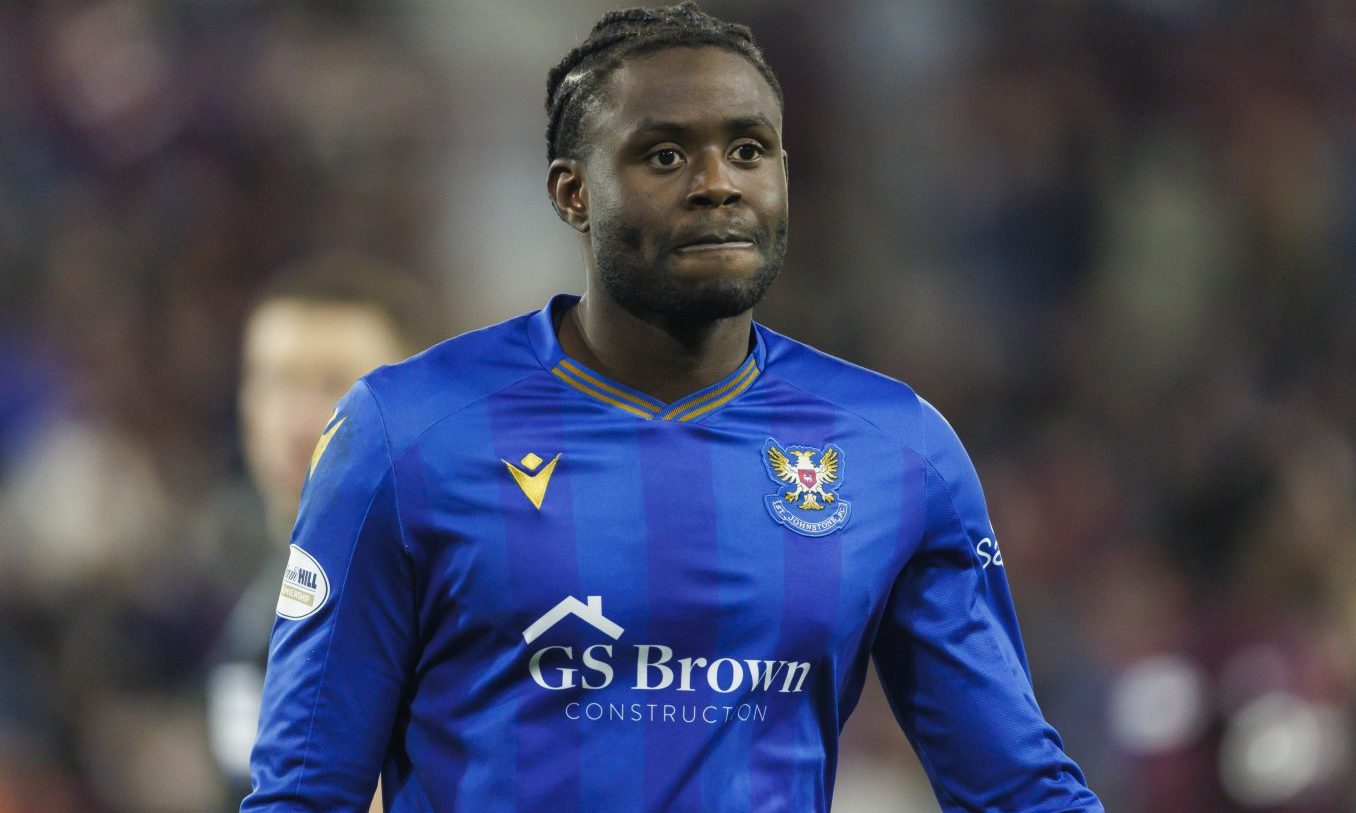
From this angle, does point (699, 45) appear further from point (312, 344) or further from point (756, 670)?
point (312, 344)

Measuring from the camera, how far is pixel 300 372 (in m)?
4.27

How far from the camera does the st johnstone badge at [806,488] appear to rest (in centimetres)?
256

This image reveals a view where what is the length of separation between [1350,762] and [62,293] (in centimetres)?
518

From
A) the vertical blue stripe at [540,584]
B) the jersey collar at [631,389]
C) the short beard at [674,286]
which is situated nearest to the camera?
the vertical blue stripe at [540,584]

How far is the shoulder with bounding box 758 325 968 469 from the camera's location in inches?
106

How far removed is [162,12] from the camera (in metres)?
8.01

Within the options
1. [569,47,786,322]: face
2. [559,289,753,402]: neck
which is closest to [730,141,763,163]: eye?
[569,47,786,322]: face

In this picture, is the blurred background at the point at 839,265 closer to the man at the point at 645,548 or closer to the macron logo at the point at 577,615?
the man at the point at 645,548

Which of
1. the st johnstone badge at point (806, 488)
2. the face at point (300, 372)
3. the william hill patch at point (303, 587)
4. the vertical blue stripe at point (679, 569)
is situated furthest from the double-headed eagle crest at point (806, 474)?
the face at point (300, 372)

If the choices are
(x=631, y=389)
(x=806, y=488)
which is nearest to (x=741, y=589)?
(x=806, y=488)

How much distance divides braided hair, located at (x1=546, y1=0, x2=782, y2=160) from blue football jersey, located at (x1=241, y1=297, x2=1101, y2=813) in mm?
345

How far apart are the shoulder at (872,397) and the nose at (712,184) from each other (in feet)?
1.13

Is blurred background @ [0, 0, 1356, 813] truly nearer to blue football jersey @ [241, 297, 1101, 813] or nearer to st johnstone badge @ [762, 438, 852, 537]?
blue football jersey @ [241, 297, 1101, 813]

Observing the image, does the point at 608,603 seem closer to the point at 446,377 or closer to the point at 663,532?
the point at 663,532
